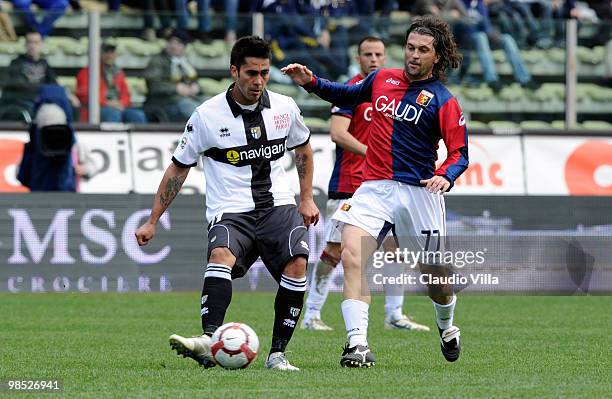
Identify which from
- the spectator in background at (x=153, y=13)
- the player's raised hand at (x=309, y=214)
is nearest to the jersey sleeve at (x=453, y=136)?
the player's raised hand at (x=309, y=214)

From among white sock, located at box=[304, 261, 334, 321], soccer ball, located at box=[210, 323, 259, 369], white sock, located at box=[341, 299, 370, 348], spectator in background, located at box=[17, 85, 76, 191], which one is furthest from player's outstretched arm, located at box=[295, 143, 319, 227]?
spectator in background, located at box=[17, 85, 76, 191]

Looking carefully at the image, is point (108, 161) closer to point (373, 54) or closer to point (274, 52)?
point (274, 52)

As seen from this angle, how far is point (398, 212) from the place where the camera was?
28.7ft

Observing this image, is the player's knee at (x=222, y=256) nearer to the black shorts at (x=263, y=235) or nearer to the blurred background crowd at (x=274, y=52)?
the black shorts at (x=263, y=235)

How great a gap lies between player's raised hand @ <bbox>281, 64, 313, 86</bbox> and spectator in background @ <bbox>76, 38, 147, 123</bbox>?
31.3 feet

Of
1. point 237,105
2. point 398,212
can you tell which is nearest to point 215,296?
point 237,105

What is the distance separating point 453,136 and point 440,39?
2.22 ft

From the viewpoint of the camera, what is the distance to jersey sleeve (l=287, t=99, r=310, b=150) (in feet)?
28.7

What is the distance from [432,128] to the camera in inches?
347

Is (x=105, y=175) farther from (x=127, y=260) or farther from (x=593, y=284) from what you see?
(x=593, y=284)

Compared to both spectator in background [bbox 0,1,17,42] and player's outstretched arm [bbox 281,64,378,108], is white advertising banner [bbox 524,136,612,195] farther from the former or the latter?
player's outstretched arm [bbox 281,64,378,108]

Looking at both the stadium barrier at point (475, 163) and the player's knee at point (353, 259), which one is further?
the stadium barrier at point (475, 163)

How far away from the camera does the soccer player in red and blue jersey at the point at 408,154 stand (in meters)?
8.64

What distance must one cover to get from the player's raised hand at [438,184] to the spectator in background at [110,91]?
10.1m
